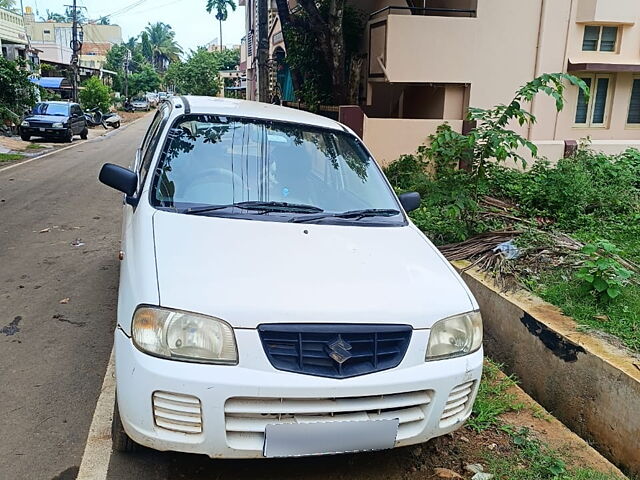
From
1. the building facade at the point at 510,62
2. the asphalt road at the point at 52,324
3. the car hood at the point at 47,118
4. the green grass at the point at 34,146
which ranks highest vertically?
the building facade at the point at 510,62

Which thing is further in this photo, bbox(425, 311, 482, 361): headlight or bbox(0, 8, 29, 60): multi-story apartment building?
bbox(0, 8, 29, 60): multi-story apartment building

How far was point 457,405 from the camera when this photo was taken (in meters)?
2.81

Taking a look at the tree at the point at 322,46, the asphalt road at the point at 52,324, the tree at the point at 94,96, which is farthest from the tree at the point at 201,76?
the asphalt road at the point at 52,324

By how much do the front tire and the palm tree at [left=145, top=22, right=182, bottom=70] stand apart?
89174 mm

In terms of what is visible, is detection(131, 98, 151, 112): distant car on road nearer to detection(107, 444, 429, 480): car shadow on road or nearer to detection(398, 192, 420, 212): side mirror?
detection(398, 192, 420, 212): side mirror

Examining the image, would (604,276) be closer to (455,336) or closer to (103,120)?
(455,336)

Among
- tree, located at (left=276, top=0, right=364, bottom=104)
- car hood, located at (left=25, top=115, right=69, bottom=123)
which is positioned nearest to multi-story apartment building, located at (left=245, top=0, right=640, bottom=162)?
tree, located at (left=276, top=0, right=364, bottom=104)

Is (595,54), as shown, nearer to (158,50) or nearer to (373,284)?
(373,284)

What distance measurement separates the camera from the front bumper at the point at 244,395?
7.87 feet

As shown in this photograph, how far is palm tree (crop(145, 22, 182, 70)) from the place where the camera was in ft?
282

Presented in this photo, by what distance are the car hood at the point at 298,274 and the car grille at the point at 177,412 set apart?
373 millimetres

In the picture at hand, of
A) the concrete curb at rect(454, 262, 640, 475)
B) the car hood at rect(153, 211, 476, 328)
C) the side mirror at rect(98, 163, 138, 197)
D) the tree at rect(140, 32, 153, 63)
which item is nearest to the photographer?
the car hood at rect(153, 211, 476, 328)

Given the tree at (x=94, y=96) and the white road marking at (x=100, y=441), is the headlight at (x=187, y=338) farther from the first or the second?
the tree at (x=94, y=96)

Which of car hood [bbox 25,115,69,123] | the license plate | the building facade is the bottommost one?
the license plate
